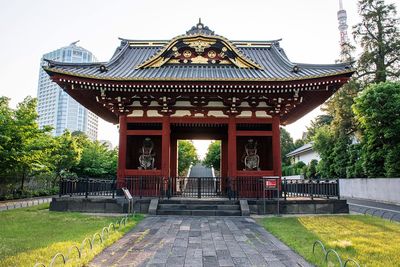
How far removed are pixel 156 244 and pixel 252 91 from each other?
30.1ft

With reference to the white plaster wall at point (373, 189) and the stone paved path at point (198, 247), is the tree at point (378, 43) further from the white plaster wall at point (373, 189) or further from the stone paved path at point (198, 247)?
the stone paved path at point (198, 247)

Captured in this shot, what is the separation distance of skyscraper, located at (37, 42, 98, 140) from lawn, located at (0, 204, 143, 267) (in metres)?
97.8

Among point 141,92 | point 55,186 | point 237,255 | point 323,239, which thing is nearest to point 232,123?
point 141,92

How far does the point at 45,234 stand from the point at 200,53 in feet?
39.7

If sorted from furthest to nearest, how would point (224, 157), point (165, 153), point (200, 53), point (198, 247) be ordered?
point (224, 157) → point (200, 53) → point (165, 153) → point (198, 247)

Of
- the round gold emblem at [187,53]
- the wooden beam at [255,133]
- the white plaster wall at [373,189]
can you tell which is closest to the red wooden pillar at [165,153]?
the wooden beam at [255,133]

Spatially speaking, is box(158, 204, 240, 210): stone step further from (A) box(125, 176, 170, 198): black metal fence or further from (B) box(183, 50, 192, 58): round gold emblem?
(B) box(183, 50, 192, 58): round gold emblem

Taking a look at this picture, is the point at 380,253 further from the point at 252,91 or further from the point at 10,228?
the point at 10,228

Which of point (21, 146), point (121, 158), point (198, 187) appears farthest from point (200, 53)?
point (21, 146)

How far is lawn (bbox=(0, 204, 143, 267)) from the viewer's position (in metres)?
6.09

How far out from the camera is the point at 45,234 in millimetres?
8297

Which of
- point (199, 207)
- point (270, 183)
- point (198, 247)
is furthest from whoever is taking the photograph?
point (199, 207)

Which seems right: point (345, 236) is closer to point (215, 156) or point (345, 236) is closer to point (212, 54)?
point (212, 54)

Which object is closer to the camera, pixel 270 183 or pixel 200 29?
pixel 270 183
